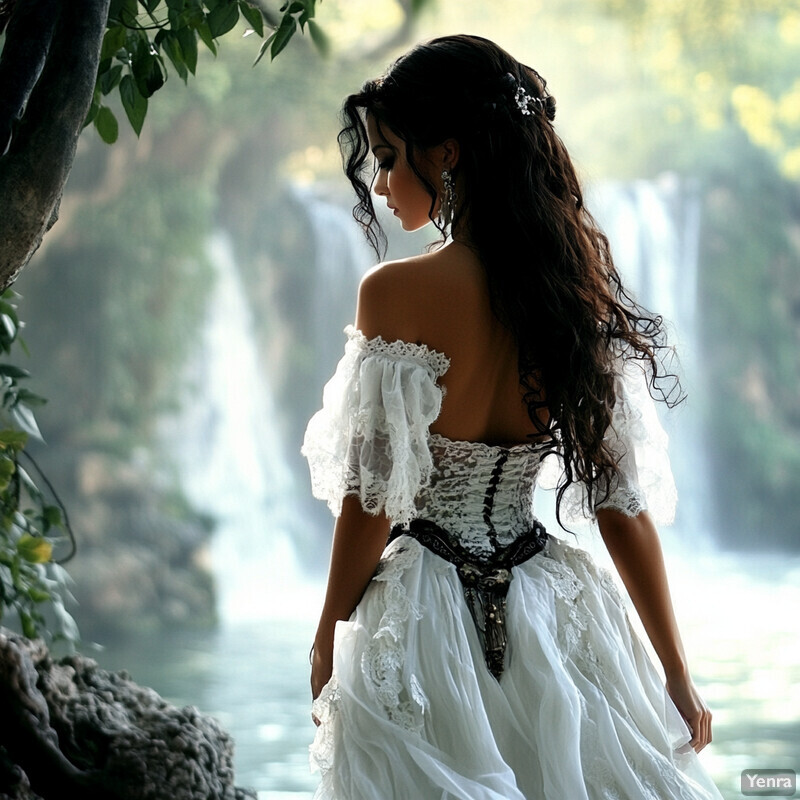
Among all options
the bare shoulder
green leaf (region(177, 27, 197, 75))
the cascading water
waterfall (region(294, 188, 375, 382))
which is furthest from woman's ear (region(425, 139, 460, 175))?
waterfall (region(294, 188, 375, 382))

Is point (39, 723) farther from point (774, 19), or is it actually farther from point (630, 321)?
point (774, 19)

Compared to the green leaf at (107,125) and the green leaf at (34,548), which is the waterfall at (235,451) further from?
the green leaf at (107,125)

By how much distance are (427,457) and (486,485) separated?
12 cm

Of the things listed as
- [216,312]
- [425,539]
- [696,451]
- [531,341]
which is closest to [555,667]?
[425,539]

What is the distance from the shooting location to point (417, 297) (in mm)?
1196

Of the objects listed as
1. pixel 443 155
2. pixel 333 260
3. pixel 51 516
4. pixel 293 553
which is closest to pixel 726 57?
pixel 333 260

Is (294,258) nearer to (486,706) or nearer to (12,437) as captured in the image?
(12,437)

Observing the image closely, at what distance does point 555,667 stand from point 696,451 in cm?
891

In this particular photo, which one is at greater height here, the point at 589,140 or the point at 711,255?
the point at 589,140

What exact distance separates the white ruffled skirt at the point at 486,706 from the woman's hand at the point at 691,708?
1 cm

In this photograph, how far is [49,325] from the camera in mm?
7227

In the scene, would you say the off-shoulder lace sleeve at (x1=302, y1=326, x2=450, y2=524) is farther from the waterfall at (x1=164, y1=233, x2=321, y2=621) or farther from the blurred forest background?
the waterfall at (x1=164, y1=233, x2=321, y2=621)

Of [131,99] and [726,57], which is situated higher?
[726,57]

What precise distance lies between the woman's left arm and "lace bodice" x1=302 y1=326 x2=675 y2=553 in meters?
0.02
